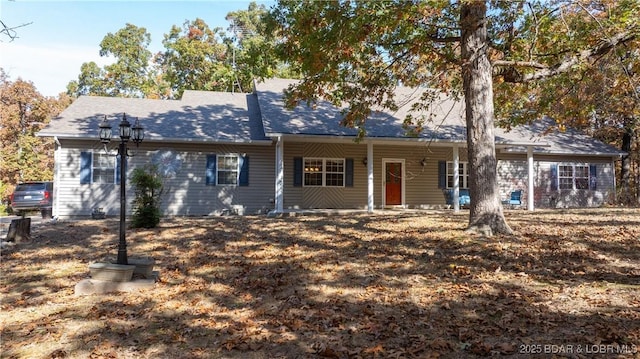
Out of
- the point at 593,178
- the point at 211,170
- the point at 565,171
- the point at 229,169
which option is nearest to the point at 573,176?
the point at 565,171

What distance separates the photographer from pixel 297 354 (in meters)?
3.79

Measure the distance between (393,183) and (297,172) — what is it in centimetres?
419

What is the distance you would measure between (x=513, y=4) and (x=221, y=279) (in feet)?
30.4

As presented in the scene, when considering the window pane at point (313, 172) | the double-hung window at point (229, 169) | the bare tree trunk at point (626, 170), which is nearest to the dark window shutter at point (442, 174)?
the window pane at point (313, 172)

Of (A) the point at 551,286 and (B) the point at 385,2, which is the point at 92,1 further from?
(A) the point at 551,286

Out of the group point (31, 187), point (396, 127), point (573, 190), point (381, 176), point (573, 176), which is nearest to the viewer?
point (31, 187)

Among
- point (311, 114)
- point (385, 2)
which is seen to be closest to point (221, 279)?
point (385, 2)

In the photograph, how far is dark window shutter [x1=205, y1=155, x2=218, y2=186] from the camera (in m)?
15.4

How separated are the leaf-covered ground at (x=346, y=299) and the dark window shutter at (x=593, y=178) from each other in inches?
485

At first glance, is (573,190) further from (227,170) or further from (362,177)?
(227,170)

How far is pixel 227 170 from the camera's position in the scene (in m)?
15.6

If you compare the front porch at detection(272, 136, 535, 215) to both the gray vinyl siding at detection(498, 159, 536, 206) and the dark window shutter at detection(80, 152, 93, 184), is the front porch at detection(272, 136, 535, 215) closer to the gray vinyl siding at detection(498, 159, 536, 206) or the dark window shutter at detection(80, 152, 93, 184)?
the gray vinyl siding at detection(498, 159, 536, 206)

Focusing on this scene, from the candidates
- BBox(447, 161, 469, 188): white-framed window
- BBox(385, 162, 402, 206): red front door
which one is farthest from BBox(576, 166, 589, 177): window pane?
BBox(385, 162, 402, 206): red front door

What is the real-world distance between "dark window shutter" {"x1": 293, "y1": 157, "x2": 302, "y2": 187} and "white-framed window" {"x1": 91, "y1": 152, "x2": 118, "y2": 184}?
6.40 meters
